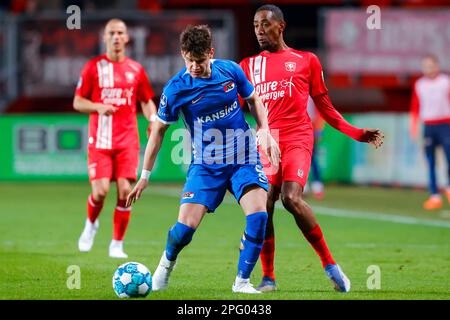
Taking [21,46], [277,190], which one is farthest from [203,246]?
[21,46]

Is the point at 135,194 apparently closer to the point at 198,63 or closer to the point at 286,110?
the point at 198,63

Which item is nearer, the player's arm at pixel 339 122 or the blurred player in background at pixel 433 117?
the player's arm at pixel 339 122

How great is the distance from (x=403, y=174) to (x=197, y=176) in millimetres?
13268

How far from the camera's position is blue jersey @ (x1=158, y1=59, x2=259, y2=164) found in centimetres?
850

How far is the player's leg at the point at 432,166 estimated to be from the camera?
17.2m

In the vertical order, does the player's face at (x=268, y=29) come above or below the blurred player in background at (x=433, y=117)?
above

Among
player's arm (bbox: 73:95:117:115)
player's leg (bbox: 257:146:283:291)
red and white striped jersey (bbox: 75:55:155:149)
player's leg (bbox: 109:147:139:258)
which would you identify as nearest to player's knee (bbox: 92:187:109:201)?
player's leg (bbox: 109:147:139:258)

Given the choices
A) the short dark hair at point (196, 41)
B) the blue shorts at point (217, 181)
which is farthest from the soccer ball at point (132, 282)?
the short dark hair at point (196, 41)

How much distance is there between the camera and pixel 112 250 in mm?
11438

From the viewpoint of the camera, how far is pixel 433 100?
1764cm

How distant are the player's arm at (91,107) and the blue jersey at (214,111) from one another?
2775 millimetres

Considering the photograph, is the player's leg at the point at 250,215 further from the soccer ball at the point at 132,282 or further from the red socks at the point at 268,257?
the soccer ball at the point at 132,282

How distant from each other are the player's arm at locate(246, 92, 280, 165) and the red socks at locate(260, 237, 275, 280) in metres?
0.83

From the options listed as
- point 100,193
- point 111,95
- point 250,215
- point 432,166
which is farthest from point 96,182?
point 432,166
